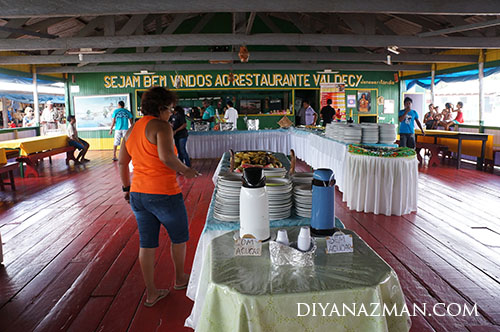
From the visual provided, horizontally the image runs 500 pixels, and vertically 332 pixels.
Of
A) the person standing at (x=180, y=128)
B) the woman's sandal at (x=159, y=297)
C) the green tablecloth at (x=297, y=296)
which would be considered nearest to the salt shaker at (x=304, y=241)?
the green tablecloth at (x=297, y=296)

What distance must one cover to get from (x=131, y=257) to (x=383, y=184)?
3124 millimetres

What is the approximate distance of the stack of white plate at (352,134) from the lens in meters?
5.32

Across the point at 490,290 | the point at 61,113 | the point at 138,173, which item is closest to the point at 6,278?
the point at 138,173

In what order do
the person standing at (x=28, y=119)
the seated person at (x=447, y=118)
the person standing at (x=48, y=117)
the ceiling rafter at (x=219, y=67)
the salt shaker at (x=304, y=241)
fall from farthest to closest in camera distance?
1. the person standing at (x=48, y=117)
2. the person standing at (x=28, y=119)
3. the ceiling rafter at (x=219, y=67)
4. the seated person at (x=447, y=118)
5. the salt shaker at (x=304, y=241)

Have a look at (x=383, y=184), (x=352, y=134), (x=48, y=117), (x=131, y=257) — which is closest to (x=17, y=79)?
(x=48, y=117)

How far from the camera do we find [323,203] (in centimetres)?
160

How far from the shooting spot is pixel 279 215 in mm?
1891

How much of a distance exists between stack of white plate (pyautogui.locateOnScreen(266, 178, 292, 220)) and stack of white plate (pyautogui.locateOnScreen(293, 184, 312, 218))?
7 cm

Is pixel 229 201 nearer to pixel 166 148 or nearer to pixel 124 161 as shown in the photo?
pixel 166 148

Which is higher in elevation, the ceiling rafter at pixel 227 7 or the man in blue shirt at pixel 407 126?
the ceiling rafter at pixel 227 7

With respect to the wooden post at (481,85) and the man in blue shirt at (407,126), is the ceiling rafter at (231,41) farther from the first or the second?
the wooden post at (481,85)

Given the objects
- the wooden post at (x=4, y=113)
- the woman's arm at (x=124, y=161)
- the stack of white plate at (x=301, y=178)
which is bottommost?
the stack of white plate at (x=301, y=178)

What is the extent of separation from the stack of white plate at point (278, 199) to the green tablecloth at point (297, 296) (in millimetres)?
524

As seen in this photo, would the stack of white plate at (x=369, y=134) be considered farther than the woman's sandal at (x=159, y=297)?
Yes
